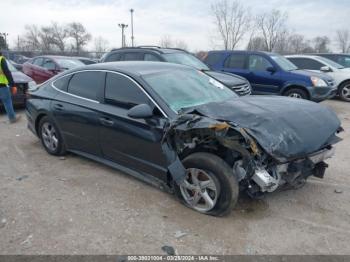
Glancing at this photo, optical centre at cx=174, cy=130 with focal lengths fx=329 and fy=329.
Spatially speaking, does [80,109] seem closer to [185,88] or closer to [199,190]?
[185,88]

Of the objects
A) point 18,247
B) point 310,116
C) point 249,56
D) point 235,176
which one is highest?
point 249,56

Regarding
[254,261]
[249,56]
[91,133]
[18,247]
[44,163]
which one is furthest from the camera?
[249,56]

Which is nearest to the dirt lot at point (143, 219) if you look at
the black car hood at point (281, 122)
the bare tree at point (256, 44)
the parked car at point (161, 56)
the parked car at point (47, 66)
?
the black car hood at point (281, 122)

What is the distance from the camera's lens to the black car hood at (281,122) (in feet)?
10.2

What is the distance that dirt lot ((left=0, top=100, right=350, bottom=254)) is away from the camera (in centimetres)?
304

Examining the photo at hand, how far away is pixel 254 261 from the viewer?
2.83m

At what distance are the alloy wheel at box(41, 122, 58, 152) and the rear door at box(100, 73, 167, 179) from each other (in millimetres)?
1286

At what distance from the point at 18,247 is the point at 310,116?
3210 millimetres

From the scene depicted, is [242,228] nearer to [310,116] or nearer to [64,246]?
[310,116]

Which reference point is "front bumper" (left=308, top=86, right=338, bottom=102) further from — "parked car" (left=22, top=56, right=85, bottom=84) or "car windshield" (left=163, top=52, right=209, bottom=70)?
"parked car" (left=22, top=56, right=85, bottom=84)

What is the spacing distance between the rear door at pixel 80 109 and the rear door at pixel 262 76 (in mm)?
6265

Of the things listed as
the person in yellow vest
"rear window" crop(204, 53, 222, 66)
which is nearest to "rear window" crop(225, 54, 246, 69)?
"rear window" crop(204, 53, 222, 66)

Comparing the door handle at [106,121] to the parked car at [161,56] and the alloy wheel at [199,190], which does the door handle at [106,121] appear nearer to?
the alloy wheel at [199,190]

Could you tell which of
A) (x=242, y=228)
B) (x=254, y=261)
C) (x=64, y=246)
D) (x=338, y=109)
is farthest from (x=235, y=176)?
(x=338, y=109)
